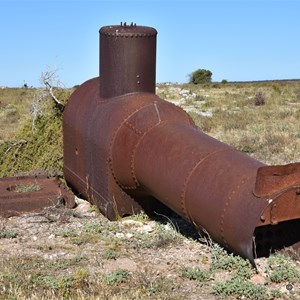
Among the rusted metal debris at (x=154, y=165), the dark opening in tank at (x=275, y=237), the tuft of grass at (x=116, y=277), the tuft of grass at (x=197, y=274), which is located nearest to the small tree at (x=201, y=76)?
the rusted metal debris at (x=154, y=165)

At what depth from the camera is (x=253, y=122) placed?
17.4 metres

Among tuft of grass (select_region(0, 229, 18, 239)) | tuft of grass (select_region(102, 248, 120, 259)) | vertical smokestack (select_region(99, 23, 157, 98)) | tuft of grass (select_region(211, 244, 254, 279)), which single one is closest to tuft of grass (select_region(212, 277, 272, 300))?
tuft of grass (select_region(211, 244, 254, 279))

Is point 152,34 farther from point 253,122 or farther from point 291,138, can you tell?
point 253,122

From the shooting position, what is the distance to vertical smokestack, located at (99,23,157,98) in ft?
26.7

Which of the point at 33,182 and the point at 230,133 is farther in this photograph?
the point at 230,133

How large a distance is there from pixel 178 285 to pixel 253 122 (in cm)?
1229

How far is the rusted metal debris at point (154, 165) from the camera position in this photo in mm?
5676

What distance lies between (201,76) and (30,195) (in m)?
46.1

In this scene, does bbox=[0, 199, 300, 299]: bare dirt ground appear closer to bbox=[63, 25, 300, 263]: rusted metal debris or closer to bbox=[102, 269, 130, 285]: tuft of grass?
bbox=[102, 269, 130, 285]: tuft of grass

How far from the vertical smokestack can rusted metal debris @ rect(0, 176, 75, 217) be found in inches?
59.2

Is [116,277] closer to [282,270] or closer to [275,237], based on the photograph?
[282,270]

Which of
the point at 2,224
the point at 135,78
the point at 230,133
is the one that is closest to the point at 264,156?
the point at 230,133

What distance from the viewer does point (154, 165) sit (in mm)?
7027

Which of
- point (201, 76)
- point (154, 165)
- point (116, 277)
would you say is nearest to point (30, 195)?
point (154, 165)
